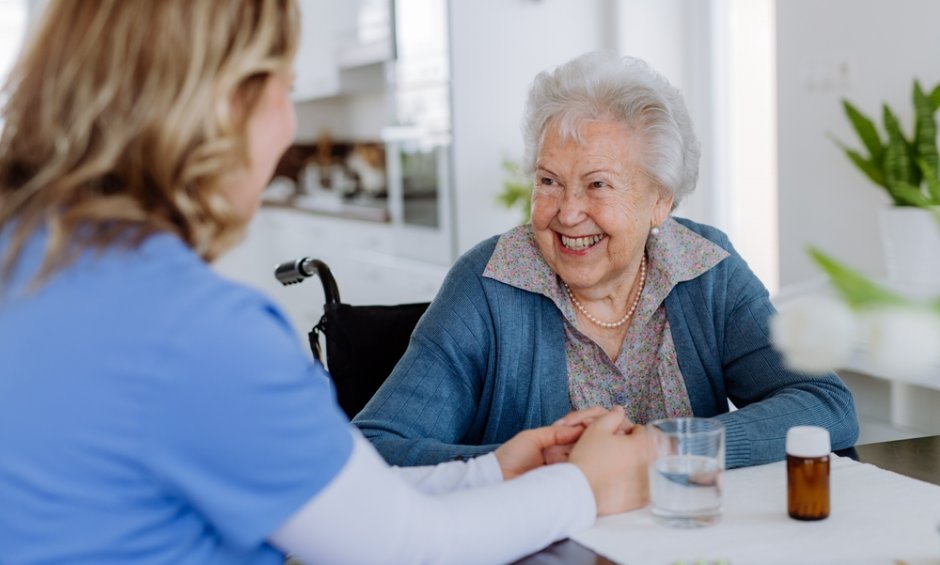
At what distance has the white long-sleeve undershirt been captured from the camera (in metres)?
0.85

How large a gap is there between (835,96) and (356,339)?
6.75ft

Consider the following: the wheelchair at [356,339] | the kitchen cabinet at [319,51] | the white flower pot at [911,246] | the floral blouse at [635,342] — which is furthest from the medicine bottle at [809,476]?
the kitchen cabinet at [319,51]

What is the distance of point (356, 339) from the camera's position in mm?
1921

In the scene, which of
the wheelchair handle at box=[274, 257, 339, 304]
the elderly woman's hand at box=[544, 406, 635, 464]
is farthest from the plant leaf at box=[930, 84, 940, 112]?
the elderly woman's hand at box=[544, 406, 635, 464]

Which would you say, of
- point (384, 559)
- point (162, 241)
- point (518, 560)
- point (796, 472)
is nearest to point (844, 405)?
point (796, 472)

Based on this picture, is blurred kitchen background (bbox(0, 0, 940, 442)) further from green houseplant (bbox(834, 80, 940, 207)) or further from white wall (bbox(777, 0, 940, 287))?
green houseplant (bbox(834, 80, 940, 207))

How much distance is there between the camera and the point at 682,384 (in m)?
1.71

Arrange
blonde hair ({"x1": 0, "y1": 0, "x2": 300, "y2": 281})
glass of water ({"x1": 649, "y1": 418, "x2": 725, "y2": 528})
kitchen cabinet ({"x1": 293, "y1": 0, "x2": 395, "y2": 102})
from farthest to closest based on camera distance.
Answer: kitchen cabinet ({"x1": 293, "y1": 0, "x2": 395, "y2": 102}), glass of water ({"x1": 649, "y1": 418, "x2": 725, "y2": 528}), blonde hair ({"x1": 0, "y1": 0, "x2": 300, "y2": 281})

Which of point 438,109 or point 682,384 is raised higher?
point 438,109

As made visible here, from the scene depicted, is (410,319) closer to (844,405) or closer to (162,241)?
(844,405)

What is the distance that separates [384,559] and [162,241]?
322mm

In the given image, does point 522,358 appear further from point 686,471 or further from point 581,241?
point 686,471

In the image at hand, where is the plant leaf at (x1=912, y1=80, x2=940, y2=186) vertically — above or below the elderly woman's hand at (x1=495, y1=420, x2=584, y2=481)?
above

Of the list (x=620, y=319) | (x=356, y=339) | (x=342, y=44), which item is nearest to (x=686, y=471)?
(x=620, y=319)
